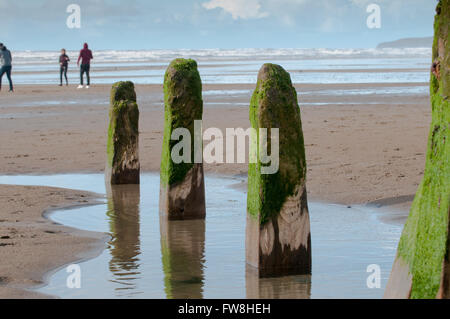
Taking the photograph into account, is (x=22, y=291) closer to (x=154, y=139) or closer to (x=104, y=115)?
(x=154, y=139)

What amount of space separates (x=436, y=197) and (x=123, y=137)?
22.3 ft

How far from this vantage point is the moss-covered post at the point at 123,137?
1063cm

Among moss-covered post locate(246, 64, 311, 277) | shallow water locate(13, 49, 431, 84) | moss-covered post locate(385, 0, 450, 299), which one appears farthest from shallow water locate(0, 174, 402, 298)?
shallow water locate(13, 49, 431, 84)

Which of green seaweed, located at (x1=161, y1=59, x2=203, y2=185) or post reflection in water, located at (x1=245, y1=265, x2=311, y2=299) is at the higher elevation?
green seaweed, located at (x1=161, y1=59, x2=203, y2=185)

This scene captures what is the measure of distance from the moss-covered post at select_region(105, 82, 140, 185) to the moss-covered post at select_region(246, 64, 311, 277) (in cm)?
453

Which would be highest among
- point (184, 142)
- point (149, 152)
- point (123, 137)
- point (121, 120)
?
point (121, 120)

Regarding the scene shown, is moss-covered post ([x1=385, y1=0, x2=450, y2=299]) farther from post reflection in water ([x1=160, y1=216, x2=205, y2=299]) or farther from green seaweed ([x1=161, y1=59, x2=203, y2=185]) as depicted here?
green seaweed ([x1=161, y1=59, x2=203, y2=185])

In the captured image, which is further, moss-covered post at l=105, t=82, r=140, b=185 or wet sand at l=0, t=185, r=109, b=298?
moss-covered post at l=105, t=82, r=140, b=185

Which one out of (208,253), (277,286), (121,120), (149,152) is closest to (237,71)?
(149,152)

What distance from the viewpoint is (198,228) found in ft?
27.4

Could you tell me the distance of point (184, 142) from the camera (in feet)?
27.9

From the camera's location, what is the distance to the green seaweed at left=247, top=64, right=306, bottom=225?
6152mm

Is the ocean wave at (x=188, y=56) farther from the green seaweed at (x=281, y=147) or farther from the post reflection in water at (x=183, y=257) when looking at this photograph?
the green seaweed at (x=281, y=147)

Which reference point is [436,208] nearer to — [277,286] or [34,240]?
[277,286]
